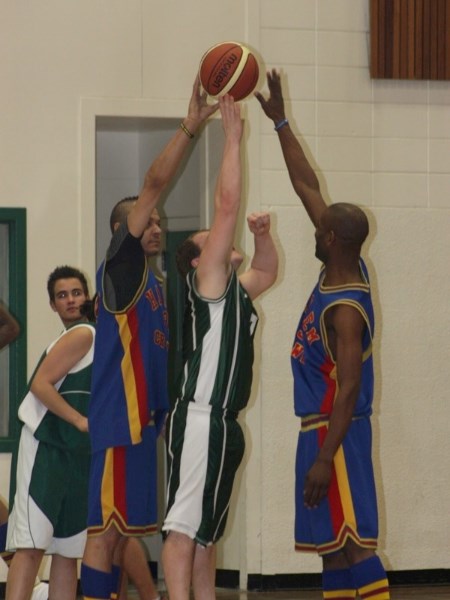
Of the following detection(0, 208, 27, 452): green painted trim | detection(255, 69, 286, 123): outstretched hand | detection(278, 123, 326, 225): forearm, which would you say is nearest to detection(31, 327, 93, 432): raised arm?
detection(278, 123, 326, 225): forearm

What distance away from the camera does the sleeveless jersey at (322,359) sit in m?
4.52

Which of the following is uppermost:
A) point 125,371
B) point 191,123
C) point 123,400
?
point 191,123

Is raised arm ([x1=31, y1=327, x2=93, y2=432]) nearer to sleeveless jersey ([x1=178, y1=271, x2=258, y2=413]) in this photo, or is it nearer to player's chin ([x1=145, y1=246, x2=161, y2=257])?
player's chin ([x1=145, y1=246, x2=161, y2=257])

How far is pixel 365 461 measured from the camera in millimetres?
4547

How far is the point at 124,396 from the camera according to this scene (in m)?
4.69

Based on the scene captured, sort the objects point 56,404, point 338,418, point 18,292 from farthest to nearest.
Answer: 1. point 18,292
2. point 56,404
3. point 338,418

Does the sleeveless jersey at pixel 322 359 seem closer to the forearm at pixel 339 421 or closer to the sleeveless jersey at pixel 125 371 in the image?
the forearm at pixel 339 421

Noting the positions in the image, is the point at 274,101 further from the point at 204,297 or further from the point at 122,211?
the point at 204,297

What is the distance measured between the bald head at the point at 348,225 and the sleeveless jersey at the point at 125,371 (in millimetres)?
757

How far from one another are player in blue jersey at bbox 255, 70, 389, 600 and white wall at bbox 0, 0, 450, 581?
2.59 meters

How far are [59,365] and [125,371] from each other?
0.48 metres

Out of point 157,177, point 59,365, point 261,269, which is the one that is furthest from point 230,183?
point 59,365

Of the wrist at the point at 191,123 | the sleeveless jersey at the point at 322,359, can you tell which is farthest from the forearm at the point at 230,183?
the sleeveless jersey at the point at 322,359

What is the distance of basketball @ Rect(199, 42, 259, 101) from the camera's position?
15.6 ft
